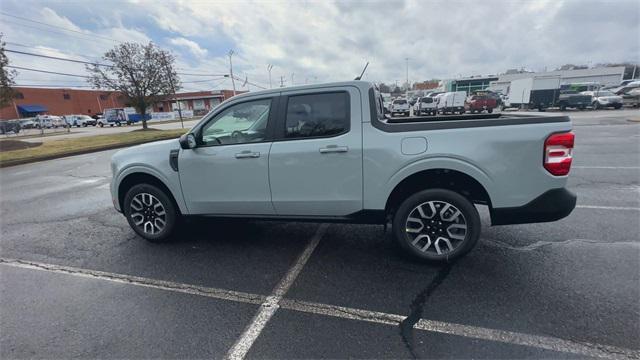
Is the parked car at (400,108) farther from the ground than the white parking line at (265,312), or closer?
farther from the ground

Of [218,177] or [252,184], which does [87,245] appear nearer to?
[218,177]

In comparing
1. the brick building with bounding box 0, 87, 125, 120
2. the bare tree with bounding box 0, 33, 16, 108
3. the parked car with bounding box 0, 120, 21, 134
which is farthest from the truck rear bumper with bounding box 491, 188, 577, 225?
the brick building with bounding box 0, 87, 125, 120

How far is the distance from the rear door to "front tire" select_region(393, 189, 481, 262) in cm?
54

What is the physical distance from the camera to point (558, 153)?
2871mm

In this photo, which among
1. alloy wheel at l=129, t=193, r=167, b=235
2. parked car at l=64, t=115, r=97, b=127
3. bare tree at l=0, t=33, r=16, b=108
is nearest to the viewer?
alloy wheel at l=129, t=193, r=167, b=235

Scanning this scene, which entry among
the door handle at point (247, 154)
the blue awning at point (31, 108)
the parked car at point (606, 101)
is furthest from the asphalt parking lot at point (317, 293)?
the blue awning at point (31, 108)

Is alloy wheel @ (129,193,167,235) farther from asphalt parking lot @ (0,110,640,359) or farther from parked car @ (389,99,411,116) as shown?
parked car @ (389,99,411,116)

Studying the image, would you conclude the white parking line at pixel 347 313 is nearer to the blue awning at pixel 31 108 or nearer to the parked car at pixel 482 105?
the parked car at pixel 482 105

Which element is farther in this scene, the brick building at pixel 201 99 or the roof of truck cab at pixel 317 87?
the brick building at pixel 201 99

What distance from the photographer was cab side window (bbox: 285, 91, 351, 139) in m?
3.32

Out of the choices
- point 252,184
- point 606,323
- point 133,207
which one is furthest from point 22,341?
point 606,323

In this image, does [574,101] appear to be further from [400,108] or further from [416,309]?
[416,309]

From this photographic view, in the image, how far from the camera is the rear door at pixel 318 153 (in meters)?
3.27

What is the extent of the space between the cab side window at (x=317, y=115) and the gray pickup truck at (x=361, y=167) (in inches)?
0.4
